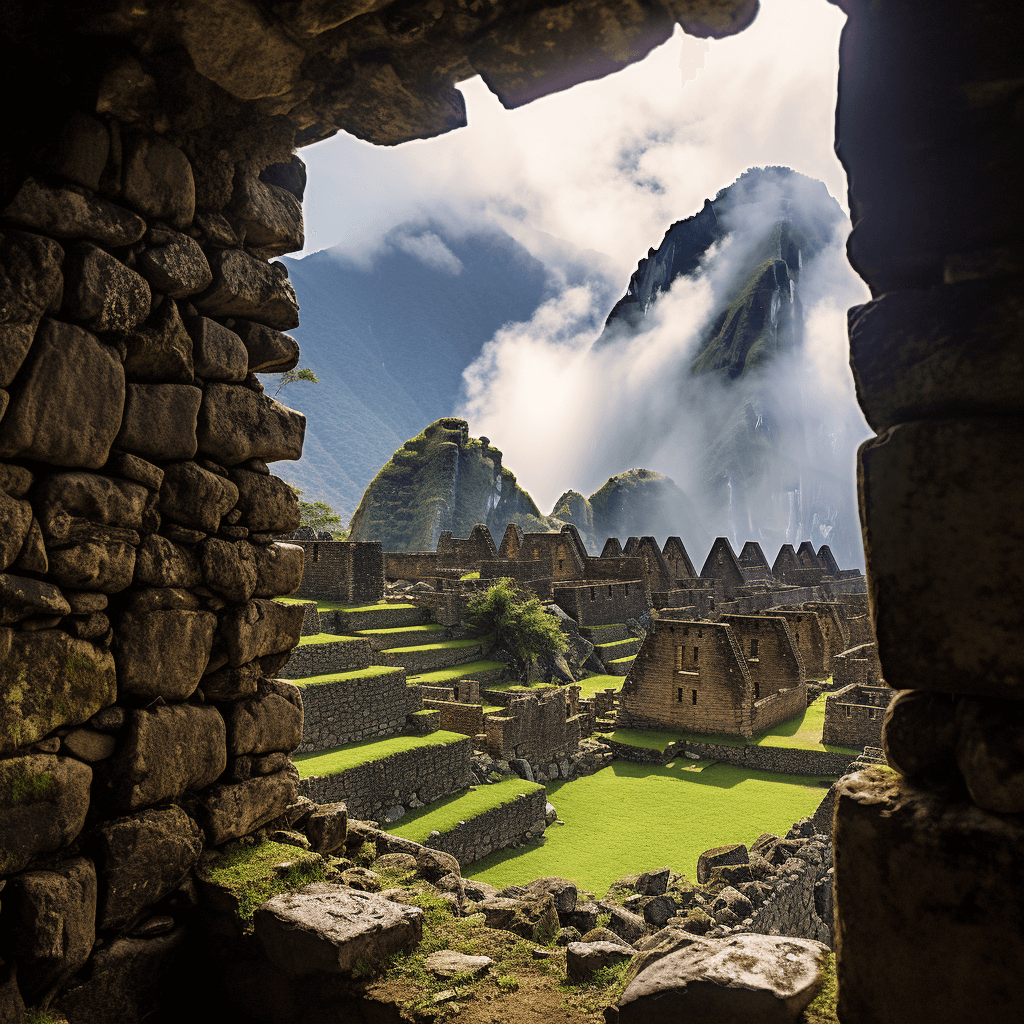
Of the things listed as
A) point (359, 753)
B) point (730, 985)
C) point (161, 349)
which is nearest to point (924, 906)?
point (730, 985)

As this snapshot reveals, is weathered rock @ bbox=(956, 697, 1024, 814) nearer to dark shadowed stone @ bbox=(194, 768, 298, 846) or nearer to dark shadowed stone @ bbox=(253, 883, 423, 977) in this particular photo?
dark shadowed stone @ bbox=(253, 883, 423, 977)

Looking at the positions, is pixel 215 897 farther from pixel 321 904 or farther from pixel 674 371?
pixel 674 371

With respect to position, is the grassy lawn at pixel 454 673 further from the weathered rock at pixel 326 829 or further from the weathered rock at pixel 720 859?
the weathered rock at pixel 326 829

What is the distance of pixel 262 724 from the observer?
13.8ft

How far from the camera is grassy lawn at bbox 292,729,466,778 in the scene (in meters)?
11.2

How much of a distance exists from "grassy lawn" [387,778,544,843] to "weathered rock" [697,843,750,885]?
3.77 meters

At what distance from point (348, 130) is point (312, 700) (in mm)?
10134

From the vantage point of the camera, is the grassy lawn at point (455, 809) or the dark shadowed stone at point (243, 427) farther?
the grassy lawn at point (455, 809)

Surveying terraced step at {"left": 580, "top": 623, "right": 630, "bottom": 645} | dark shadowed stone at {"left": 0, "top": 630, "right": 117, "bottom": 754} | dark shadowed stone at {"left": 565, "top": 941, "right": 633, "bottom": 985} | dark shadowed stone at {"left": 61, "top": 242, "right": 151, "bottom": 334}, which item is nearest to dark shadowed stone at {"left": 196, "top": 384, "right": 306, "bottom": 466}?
dark shadowed stone at {"left": 61, "top": 242, "right": 151, "bottom": 334}

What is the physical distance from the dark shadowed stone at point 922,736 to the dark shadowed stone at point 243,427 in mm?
3371

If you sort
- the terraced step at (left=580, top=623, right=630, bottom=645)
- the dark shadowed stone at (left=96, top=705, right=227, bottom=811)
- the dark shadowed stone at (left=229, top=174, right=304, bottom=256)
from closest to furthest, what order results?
the dark shadowed stone at (left=96, top=705, right=227, bottom=811)
the dark shadowed stone at (left=229, top=174, right=304, bottom=256)
the terraced step at (left=580, top=623, right=630, bottom=645)

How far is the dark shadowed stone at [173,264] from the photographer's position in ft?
12.1

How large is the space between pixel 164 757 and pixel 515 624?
2008 centimetres

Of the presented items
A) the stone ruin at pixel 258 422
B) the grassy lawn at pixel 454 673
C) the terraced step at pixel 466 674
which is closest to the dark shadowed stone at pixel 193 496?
the stone ruin at pixel 258 422
